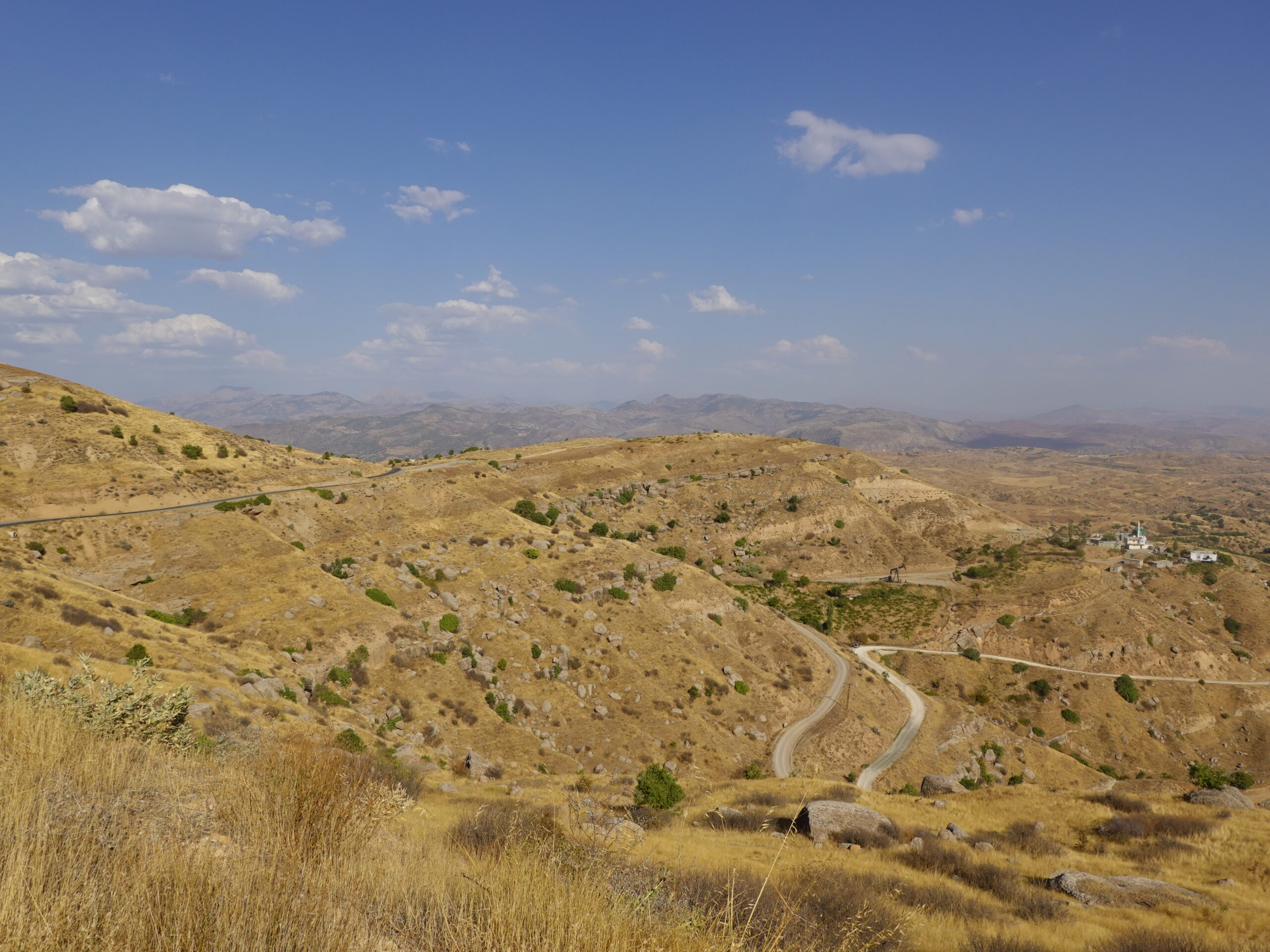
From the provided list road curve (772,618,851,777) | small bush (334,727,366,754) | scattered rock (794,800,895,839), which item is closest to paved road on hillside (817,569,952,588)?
road curve (772,618,851,777)

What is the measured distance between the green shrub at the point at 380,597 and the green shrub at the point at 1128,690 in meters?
80.3

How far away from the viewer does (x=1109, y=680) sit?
66750mm

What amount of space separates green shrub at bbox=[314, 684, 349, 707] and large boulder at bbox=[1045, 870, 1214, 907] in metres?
33.1

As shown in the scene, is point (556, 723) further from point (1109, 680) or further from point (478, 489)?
point (1109, 680)

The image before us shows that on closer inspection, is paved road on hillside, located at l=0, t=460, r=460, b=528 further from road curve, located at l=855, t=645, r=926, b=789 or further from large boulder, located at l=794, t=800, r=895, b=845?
road curve, located at l=855, t=645, r=926, b=789

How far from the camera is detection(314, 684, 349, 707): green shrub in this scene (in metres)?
31.7

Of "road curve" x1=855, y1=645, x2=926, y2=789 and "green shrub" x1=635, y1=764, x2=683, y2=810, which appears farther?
"road curve" x1=855, y1=645, x2=926, y2=789

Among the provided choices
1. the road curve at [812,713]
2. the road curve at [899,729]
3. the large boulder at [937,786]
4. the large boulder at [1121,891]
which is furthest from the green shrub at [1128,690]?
the large boulder at [1121,891]

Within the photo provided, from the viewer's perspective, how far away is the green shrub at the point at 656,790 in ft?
80.5

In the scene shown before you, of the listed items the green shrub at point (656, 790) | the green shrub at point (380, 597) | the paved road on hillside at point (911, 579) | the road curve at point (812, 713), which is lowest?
the road curve at point (812, 713)

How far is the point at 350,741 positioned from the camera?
2361cm

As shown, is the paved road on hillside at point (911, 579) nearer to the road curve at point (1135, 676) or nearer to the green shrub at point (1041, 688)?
the road curve at point (1135, 676)

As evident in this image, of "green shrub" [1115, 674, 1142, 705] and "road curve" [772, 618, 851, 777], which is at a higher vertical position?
"road curve" [772, 618, 851, 777]

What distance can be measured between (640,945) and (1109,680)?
86362 mm
